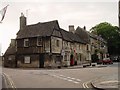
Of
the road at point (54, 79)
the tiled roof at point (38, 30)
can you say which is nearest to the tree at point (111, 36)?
the tiled roof at point (38, 30)

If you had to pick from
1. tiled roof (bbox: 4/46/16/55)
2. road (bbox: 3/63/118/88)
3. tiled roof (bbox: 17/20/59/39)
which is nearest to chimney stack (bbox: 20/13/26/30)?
tiled roof (bbox: 17/20/59/39)

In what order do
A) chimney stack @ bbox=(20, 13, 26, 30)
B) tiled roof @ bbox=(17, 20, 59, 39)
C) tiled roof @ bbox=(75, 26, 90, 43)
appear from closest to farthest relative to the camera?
tiled roof @ bbox=(17, 20, 59, 39) < chimney stack @ bbox=(20, 13, 26, 30) < tiled roof @ bbox=(75, 26, 90, 43)

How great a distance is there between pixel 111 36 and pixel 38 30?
50.9 m

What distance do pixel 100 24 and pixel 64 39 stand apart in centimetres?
5188

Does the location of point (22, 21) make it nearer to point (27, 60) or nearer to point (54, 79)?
point (27, 60)

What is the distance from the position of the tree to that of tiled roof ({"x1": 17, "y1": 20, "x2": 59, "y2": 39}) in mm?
47850

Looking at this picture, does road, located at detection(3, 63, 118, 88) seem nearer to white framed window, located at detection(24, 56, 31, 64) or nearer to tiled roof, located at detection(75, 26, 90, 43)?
white framed window, located at detection(24, 56, 31, 64)

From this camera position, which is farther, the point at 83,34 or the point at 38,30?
the point at 83,34

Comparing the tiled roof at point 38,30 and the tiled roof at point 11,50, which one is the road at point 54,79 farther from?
the tiled roof at point 11,50

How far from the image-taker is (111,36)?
9138cm

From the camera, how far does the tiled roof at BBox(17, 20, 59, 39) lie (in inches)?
1747

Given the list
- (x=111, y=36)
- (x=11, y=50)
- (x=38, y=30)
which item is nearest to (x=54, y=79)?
(x=38, y=30)

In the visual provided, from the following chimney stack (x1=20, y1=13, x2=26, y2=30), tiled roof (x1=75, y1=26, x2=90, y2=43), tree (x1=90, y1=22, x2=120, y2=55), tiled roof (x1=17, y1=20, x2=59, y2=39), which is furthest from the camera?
tree (x1=90, y1=22, x2=120, y2=55)

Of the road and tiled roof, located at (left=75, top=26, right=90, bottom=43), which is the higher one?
tiled roof, located at (left=75, top=26, right=90, bottom=43)
